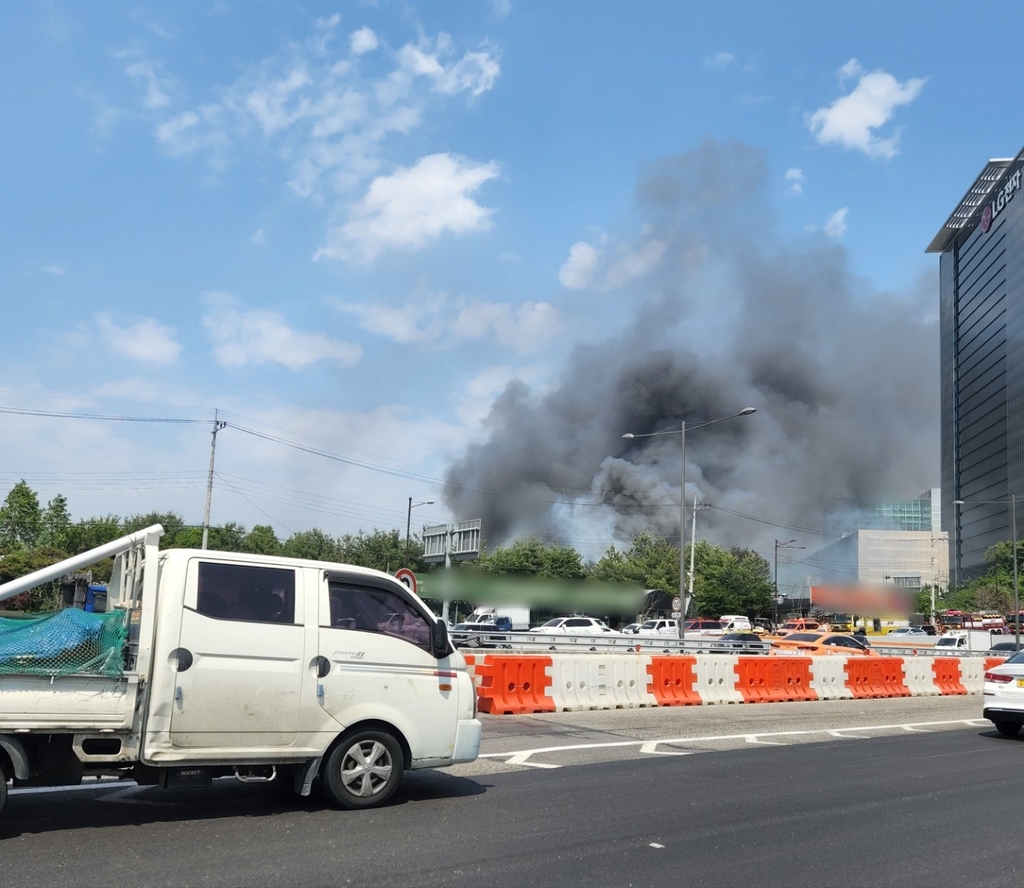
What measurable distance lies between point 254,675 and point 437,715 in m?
1.44

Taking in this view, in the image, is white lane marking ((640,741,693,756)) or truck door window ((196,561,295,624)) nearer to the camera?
truck door window ((196,561,295,624))

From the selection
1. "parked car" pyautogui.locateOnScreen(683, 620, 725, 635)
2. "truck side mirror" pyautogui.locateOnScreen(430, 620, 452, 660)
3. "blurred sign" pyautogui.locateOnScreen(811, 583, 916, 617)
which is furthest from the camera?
"blurred sign" pyautogui.locateOnScreen(811, 583, 916, 617)

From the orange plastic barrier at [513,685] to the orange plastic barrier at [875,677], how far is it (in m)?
8.04

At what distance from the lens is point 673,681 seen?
1612 centimetres

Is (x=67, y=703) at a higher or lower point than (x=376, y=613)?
lower

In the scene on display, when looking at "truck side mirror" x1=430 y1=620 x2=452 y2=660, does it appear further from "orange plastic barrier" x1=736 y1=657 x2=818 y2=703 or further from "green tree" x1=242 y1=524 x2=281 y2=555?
"green tree" x1=242 y1=524 x2=281 y2=555

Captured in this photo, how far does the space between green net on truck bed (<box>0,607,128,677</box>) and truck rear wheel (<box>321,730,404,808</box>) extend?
161cm

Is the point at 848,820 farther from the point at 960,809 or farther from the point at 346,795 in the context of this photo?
the point at 346,795

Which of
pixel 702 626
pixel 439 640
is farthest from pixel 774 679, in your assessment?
pixel 702 626

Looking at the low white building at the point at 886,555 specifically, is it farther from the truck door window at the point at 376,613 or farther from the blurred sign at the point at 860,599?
the truck door window at the point at 376,613

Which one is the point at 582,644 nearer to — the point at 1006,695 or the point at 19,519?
the point at 1006,695

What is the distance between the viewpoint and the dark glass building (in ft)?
412

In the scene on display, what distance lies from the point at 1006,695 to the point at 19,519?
5643 cm

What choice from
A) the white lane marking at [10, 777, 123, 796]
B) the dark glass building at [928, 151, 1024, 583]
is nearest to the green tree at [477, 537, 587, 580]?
the white lane marking at [10, 777, 123, 796]
